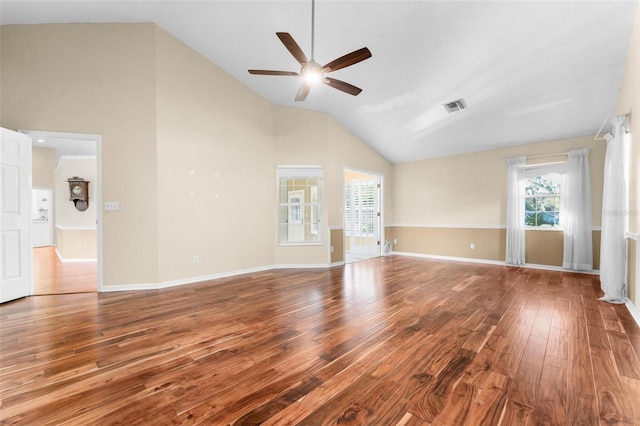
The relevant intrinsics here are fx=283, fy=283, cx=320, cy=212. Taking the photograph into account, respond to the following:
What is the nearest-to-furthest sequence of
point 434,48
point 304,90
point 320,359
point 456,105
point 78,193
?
point 320,359, point 304,90, point 434,48, point 456,105, point 78,193

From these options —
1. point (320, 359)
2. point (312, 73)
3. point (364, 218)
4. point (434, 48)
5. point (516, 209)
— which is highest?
Result: point (434, 48)

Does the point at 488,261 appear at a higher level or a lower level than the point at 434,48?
lower

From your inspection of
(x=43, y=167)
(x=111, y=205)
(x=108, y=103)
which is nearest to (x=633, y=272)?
(x=111, y=205)

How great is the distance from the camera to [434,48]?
3691 mm

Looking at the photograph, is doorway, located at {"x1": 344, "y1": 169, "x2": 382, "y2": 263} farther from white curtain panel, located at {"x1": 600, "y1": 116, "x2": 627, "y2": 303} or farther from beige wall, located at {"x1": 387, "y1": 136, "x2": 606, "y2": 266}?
white curtain panel, located at {"x1": 600, "y1": 116, "x2": 627, "y2": 303}

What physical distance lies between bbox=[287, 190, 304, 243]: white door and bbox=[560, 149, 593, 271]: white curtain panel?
4963mm

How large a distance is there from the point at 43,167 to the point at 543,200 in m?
13.0

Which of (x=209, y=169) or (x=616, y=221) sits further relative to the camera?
(x=209, y=169)

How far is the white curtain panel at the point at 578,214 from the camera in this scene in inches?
198

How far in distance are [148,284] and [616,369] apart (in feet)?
16.4

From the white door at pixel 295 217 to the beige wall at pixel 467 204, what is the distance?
2929 millimetres

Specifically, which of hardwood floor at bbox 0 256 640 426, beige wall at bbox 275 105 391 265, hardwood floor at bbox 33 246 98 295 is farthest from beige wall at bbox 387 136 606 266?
hardwood floor at bbox 33 246 98 295

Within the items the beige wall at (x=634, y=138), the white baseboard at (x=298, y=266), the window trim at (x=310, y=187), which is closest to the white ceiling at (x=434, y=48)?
the beige wall at (x=634, y=138)

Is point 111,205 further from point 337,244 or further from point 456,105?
point 456,105
